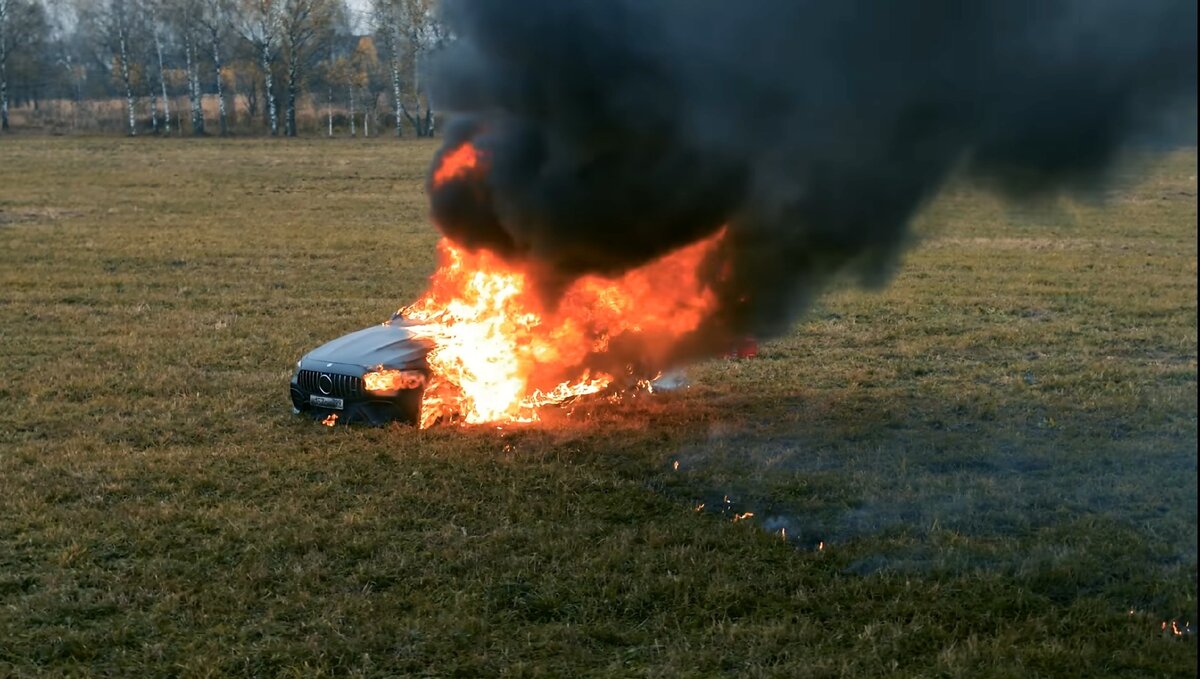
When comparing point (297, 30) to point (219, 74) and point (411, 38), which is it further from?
point (411, 38)

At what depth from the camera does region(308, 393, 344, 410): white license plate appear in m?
11.5

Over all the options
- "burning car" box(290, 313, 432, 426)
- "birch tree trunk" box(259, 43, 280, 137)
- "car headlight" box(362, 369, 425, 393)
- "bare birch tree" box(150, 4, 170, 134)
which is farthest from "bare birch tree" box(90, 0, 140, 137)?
"car headlight" box(362, 369, 425, 393)

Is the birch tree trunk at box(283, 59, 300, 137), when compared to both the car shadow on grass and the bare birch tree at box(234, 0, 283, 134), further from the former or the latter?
the car shadow on grass

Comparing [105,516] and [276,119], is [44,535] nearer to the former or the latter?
[105,516]

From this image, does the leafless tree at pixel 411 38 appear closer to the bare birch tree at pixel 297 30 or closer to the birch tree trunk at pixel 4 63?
the bare birch tree at pixel 297 30

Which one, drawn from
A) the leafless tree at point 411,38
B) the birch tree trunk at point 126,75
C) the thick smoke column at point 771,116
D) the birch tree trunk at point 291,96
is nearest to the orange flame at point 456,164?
the thick smoke column at point 771,116

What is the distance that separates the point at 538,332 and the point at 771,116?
3.67 metres

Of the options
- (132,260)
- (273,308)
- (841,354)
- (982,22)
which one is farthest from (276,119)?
(982,22)

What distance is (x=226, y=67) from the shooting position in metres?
62.6

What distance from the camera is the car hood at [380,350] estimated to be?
37.3 ft

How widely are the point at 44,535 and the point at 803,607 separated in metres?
5.75

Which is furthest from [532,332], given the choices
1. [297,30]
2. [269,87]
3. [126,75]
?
[126,75]

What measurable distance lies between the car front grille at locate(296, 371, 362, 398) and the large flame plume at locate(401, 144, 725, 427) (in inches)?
28.0

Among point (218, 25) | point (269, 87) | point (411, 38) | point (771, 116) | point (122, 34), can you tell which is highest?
point (218, 25)
